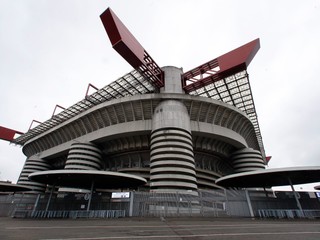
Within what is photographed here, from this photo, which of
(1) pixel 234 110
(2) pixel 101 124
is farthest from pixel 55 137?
(1) pixel 234 110

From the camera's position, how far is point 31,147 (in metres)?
54.2

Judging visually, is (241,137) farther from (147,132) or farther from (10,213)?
(10,213)

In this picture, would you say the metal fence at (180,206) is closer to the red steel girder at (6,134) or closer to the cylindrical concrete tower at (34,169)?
the cylindrical concrete tower at (34,169)

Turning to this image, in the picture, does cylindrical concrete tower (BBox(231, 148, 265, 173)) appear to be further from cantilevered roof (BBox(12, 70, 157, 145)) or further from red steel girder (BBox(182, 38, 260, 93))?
cantilevered roof (BBox(12, 70, 157, 145))

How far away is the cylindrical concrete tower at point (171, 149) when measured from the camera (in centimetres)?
2625

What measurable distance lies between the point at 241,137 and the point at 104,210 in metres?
33.0

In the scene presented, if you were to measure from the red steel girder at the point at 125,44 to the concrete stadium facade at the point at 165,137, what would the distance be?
394 cm

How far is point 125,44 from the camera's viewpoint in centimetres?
2395

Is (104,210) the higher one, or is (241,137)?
(241,137)

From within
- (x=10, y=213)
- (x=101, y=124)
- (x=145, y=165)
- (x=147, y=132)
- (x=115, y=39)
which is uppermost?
(x=115, y=39)

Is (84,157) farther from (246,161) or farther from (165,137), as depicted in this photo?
(246,161)

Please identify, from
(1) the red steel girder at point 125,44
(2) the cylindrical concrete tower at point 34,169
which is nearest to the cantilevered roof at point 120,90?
(1) the red steel girder at point 125,44

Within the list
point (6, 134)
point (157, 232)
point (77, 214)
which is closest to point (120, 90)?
point (77, 214)

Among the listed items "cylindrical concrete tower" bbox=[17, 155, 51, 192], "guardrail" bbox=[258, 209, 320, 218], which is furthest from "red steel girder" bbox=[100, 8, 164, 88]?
"cylindrical concrete tower" bbox=[17, 155, 51, 192]
